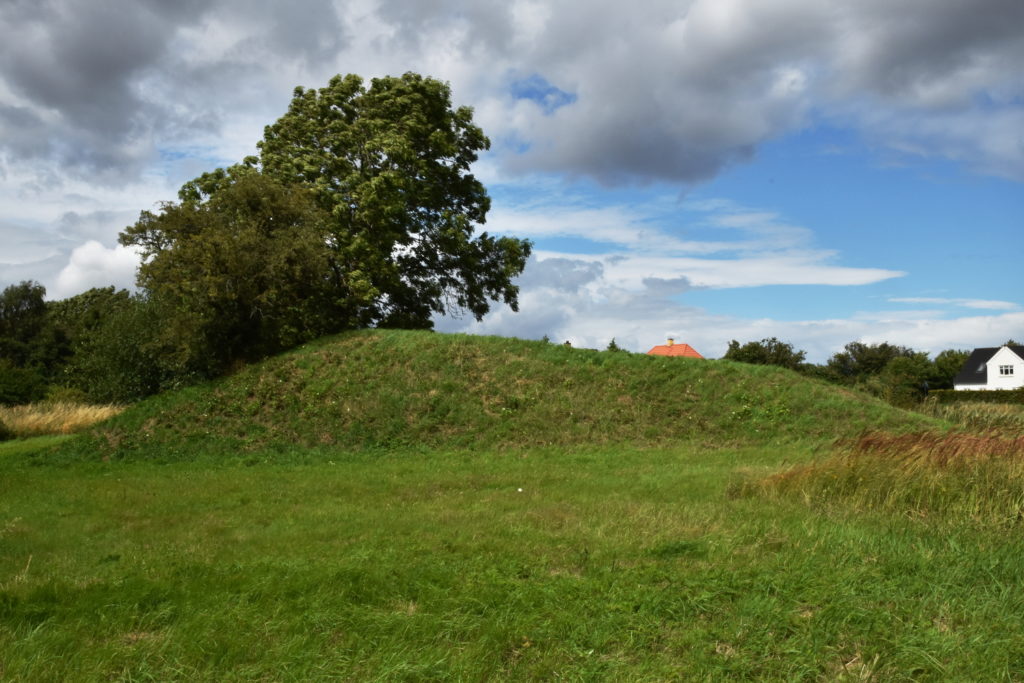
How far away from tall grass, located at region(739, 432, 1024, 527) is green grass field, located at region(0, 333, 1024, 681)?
12 centimetres

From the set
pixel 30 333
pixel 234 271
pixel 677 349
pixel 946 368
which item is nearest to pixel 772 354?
pixel 677 349

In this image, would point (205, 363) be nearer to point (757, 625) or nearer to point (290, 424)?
point (290, 424)

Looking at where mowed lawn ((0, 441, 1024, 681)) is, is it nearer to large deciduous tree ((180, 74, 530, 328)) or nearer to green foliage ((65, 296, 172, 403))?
green foliage ((65, 296, 172, 403))

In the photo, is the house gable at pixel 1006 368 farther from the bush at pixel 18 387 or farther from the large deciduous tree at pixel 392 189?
the bush at pixel 18 387

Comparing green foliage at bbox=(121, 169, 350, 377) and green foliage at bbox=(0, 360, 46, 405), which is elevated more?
green foliage at bbox=(121, 169, 350, 377)

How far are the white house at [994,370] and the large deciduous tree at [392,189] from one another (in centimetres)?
5186

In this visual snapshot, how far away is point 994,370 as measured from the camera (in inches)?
2517

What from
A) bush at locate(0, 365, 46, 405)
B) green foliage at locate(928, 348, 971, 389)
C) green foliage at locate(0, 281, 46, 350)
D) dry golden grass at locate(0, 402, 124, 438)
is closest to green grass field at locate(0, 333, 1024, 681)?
dry golden grass at locate(0, 402, 124, 438)

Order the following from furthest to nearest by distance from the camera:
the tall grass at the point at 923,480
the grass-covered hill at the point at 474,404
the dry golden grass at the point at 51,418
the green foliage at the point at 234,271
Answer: the dry golden grass at the point at 51,418 → the green foliage at the point at 234,271 → the grass-covered hill at the point at 474,404 → the tall grass at the point at 923,480

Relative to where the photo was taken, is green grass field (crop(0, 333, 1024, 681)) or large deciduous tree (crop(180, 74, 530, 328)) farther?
large deciduous tree (crop(180, 74, 530, 328))

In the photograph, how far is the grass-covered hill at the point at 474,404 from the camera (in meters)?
18.8

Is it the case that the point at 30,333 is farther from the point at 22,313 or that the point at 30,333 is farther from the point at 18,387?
the point at 18,387

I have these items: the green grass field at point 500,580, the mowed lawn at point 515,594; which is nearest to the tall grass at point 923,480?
the green grass field at point 500,580

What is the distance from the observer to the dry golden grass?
970 inches
